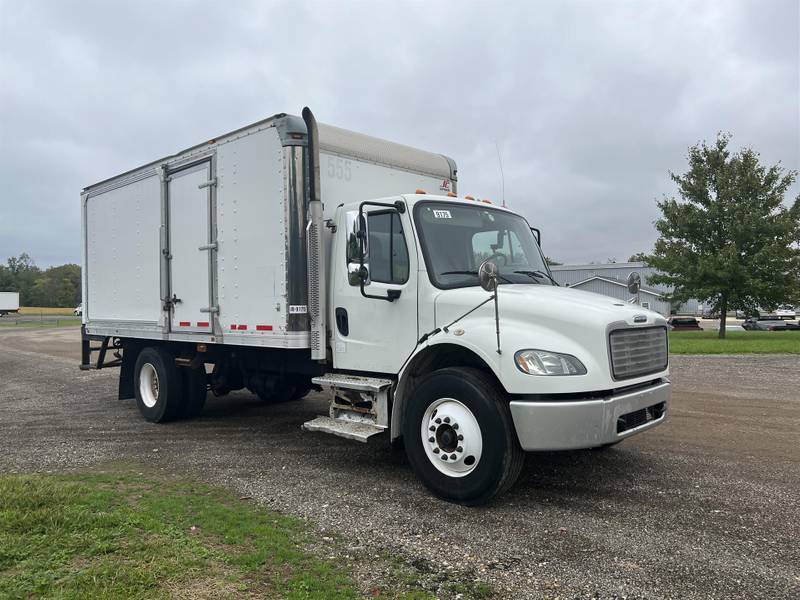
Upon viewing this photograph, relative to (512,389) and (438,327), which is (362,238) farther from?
(512,389)

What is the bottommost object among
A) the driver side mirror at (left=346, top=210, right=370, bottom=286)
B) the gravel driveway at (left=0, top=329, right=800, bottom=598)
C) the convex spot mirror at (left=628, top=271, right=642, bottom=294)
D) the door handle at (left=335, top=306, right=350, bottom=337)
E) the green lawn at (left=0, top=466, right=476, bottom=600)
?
the gravel driveway at (left=0, top=329, right=800, bottom=598)

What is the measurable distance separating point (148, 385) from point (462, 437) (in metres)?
5.79

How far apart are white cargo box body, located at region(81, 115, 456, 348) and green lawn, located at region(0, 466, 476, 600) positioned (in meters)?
2.05

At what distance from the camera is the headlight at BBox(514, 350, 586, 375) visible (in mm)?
4582

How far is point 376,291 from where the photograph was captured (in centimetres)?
577

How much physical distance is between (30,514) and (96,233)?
243 inches

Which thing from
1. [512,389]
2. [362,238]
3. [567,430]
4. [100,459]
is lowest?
[100,459]

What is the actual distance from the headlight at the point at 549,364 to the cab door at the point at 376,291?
1.24 metres

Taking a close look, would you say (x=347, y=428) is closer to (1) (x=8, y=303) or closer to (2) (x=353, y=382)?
(2) (x=353, y=382)

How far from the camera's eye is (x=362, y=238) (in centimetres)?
555

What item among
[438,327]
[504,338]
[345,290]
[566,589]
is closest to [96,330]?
[345,290]

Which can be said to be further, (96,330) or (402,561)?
(96,330)

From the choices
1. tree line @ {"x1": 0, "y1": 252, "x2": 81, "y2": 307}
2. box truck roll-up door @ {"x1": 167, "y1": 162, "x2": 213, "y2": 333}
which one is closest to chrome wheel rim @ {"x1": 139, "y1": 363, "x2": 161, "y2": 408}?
box truck roll-up door @ {"x1": 167, "y1": 162, "x2": 213, "y2": 333}

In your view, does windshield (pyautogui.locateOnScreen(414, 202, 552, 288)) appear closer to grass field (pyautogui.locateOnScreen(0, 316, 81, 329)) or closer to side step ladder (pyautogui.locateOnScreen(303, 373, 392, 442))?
side step ladder (pyautogui.locateOnScreen(303, 373, 392, 442))
